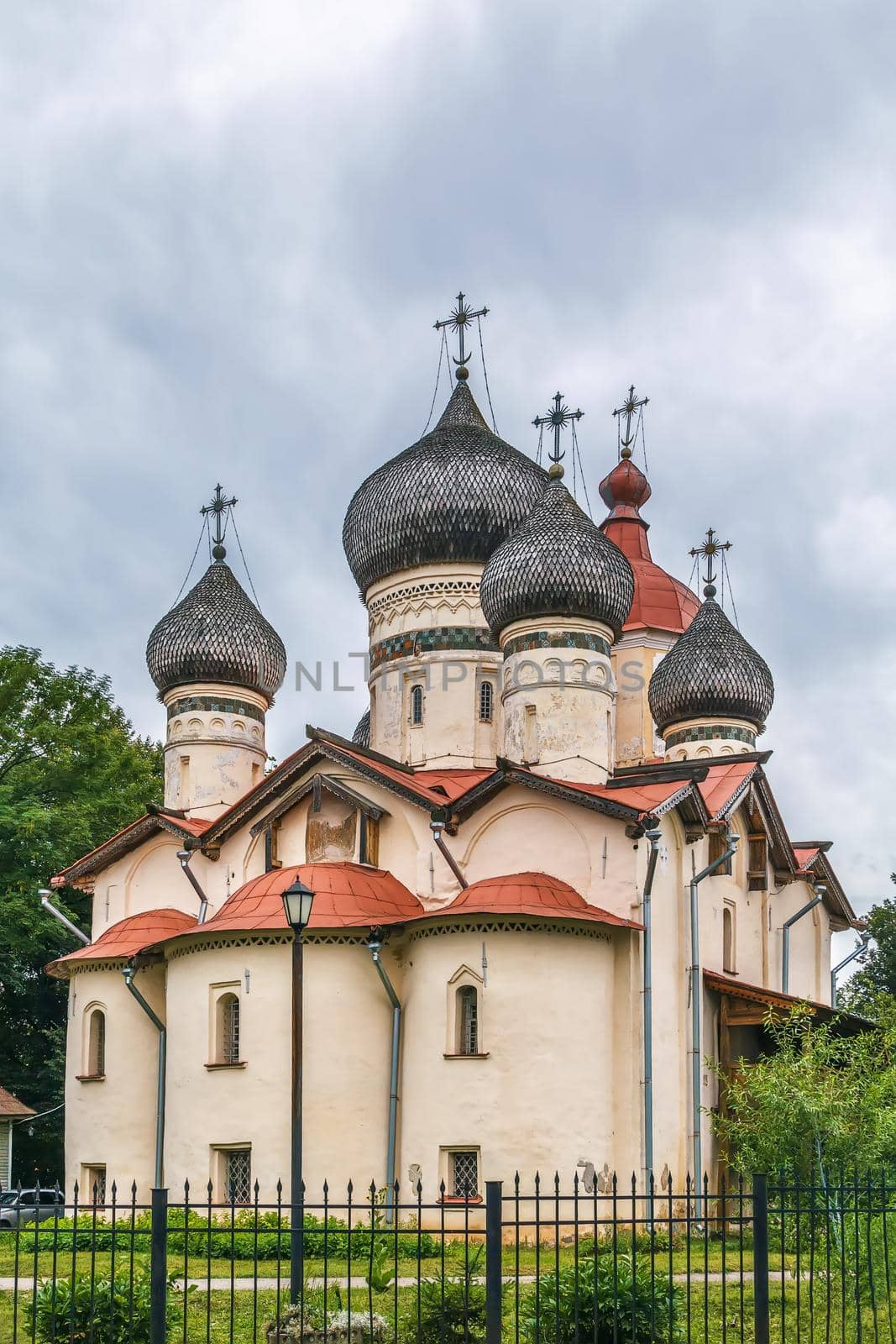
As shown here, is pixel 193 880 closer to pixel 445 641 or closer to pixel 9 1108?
pixel 445 641

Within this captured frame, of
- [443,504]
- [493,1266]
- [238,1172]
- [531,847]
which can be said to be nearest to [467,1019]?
[531,847]

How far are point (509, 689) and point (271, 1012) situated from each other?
5229mm

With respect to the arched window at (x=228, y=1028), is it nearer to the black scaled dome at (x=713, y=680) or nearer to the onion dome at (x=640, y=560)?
the black scaled dome at (x=713, y=680)

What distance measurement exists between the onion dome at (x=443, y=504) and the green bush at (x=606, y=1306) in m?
14.5

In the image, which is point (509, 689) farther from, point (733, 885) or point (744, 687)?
point (744, 687)

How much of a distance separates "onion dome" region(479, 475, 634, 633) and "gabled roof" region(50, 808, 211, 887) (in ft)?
16.4

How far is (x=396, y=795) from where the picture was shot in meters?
19.3

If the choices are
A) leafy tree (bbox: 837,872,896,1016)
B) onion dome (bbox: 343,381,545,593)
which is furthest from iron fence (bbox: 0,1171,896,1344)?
leafy tree (bbox: 837,872,896,1016)

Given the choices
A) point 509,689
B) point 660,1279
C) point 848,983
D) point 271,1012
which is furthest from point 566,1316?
point 848,983

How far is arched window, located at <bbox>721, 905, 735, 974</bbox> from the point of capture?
20797 millimetres

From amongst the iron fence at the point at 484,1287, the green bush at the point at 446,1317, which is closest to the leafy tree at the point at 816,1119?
the iron fence at the point at 484,1287

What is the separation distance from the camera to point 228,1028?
1775cm

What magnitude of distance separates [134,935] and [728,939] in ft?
25.6

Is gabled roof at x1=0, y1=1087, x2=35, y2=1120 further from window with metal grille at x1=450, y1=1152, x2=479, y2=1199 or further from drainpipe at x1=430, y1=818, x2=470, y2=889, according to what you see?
window with metal grille at x1=450, y1=1152, x2=479, y2=1199
